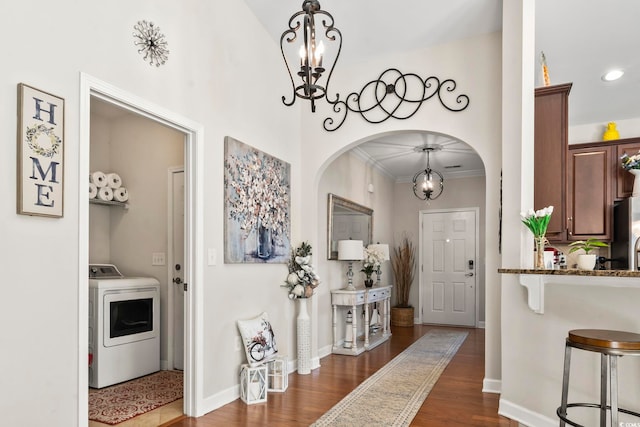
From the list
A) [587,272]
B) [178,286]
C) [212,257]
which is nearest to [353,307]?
[178,286]

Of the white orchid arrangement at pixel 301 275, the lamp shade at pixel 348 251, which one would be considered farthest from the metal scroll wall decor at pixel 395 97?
the lamp shade at pixel 348 251

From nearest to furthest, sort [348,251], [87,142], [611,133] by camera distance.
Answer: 1. [87,142]
2. [611,133]
3. [348,251]

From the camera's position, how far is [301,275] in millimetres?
4367

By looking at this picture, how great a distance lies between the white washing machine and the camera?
384 cm

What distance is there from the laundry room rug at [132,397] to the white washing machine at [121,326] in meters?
0.12

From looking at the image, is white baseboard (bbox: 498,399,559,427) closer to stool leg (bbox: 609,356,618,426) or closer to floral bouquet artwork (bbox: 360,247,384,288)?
stool leg (bbox: 609,356,618,426)

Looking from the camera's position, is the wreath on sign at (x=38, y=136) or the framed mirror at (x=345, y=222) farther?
→ the framed mirror at (x=345, y=222)

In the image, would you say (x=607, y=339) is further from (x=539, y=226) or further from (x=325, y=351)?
(x=325, y=351)

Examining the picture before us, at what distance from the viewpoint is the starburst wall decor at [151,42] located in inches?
109

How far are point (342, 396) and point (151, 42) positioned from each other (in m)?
2.97

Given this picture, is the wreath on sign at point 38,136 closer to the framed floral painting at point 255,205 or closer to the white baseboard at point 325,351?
the framed floral painting at point 255,205

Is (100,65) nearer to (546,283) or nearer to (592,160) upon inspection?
(546,283)

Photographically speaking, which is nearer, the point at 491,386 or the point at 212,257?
the point at 212,257

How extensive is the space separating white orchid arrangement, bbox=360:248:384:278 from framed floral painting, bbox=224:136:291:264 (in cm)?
204
